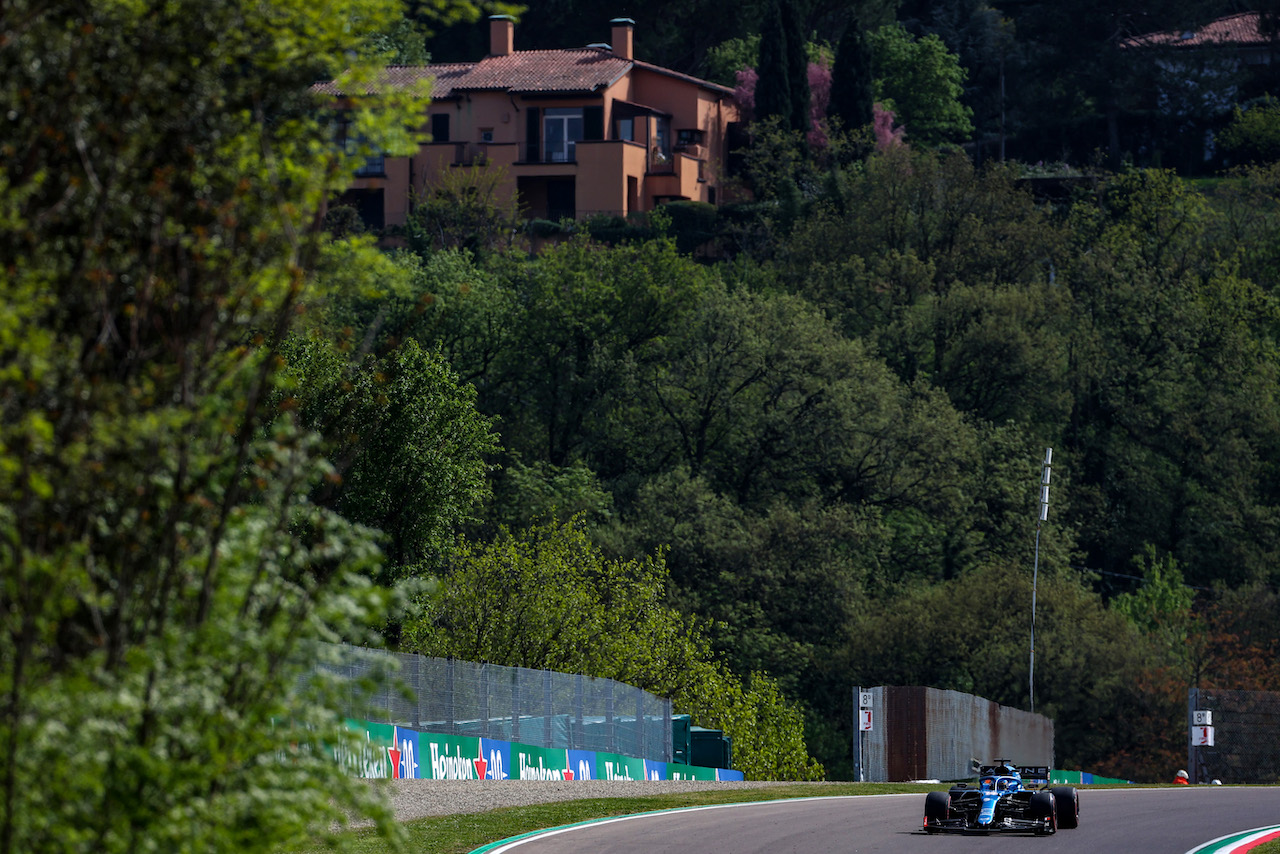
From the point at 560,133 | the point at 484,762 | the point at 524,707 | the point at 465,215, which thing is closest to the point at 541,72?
the point at 560,133

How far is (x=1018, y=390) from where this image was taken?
75875 mm

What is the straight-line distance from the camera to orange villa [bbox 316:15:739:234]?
89.1 metres

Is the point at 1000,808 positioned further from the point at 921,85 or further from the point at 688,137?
the point at 921,85

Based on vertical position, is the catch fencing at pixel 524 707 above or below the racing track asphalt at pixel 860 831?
above

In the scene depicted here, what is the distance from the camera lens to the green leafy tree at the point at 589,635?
48062mm

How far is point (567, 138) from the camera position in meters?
90.6

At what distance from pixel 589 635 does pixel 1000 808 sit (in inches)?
1065

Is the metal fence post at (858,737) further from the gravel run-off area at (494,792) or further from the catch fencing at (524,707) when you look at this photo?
the gravel run-off area at (494,792)

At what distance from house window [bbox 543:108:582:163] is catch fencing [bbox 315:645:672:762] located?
184 ft

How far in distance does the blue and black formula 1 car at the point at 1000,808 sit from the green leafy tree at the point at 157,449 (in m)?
15.3

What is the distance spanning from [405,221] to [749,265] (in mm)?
17790

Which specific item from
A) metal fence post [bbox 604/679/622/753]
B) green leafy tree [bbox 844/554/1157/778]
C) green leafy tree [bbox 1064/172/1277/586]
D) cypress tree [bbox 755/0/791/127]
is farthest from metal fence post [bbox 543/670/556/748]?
cypress tree [bbox 755/0/791/127]

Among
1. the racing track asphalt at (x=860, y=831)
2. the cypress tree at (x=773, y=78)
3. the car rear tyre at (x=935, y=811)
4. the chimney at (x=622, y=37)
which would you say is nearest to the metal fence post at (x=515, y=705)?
the racing track asphalt at (x=860, y=831)

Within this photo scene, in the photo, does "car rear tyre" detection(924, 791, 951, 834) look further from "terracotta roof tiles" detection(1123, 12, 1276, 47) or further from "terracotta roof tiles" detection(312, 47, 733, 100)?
"terracotta roof tiles" detection(1123, 12, 1276, 47)
